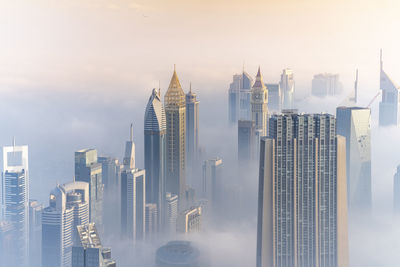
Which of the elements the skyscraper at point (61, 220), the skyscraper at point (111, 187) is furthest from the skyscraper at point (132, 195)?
the skyscraper at point (61, 220)

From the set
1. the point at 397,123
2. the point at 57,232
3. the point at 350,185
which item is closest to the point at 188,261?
the point at 57,232

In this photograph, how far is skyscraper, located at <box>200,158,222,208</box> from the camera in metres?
11.8

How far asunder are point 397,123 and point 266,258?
5.49 metres

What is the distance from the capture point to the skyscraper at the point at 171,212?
11.8 m

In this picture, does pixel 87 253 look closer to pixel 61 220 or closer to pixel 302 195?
pixel 302 195

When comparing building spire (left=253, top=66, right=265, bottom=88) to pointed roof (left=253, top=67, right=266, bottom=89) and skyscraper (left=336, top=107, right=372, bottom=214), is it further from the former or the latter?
skyscraper (left=336, top=107, right=372, bottom=214)

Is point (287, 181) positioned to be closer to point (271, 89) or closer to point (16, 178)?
point (271, 89)

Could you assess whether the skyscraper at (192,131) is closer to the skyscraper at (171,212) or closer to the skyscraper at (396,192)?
the skyscraper at (171,212)

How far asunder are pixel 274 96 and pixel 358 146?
240cm

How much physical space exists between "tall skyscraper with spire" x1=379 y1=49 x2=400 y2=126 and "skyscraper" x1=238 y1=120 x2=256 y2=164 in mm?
2827

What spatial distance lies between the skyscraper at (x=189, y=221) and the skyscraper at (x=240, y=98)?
6.76 ft

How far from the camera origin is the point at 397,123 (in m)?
12.4

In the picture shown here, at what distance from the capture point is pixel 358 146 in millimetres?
12703

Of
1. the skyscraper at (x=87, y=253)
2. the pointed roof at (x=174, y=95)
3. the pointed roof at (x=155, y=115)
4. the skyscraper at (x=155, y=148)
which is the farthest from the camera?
the pointed roof at (x=155, y=115)
